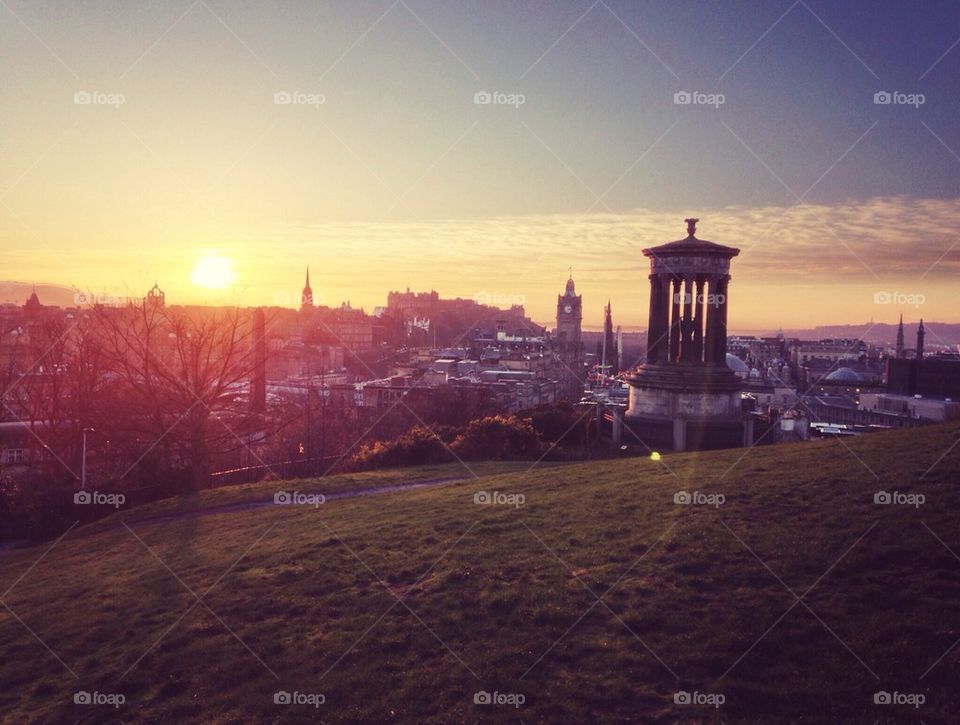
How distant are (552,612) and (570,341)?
128080 mm

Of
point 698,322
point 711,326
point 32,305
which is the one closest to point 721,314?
point 711,326

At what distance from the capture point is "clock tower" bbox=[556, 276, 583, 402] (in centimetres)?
10850

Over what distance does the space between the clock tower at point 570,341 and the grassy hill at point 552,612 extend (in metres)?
87.6

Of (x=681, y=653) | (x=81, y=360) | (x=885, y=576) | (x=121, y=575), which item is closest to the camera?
(x=681, y=653)

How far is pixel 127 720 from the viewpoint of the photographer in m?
6.62

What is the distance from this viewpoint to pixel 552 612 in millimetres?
7418

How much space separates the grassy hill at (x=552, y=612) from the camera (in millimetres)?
6043

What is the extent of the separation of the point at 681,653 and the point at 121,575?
854 cm

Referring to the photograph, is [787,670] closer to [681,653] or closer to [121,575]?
[681,653]

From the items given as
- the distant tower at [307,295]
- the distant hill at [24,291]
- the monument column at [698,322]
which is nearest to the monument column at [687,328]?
the monument column at [698,322]

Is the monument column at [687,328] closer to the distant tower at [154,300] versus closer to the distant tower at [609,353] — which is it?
the distant tower at [154,300]

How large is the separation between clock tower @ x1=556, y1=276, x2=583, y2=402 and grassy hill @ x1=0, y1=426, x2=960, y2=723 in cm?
8758

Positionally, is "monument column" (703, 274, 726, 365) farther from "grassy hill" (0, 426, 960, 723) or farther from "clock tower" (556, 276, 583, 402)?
"clock tower" (556, 276, 583, 402)

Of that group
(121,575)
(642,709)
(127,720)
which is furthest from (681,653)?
(121,575)
